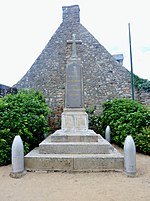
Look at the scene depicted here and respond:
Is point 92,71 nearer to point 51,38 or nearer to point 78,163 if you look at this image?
point 51,38

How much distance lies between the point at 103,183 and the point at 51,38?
32.1 ft

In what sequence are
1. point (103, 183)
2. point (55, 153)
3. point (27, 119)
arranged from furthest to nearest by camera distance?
point (27, 119), point (55, 153), point (103, 183)

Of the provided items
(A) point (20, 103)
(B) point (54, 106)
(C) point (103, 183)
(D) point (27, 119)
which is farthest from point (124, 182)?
(B) point (54, 106)

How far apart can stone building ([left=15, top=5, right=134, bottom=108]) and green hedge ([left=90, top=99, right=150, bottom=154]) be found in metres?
2.01

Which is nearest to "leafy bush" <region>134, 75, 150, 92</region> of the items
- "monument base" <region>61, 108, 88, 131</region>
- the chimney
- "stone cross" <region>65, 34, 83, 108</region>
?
the chimney

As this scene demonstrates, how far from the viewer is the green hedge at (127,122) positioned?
6188mm

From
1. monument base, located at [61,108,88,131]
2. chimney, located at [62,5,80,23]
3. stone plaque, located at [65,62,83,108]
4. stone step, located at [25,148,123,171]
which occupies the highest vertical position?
chimney, located at [62,5,80,23]

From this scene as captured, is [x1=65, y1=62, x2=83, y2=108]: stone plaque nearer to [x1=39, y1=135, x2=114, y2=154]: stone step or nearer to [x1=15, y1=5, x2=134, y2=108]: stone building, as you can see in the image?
[x1=39, y1=135, x2=114, y2=154]: stone step

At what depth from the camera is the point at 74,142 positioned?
5.16 metres

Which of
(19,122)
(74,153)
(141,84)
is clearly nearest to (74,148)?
(74,153)

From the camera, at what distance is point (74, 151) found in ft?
15.8

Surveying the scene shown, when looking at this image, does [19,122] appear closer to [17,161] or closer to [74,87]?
[17,161]

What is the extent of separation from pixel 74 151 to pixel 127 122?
9.89ft

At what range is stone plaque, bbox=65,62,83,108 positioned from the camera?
623cm
